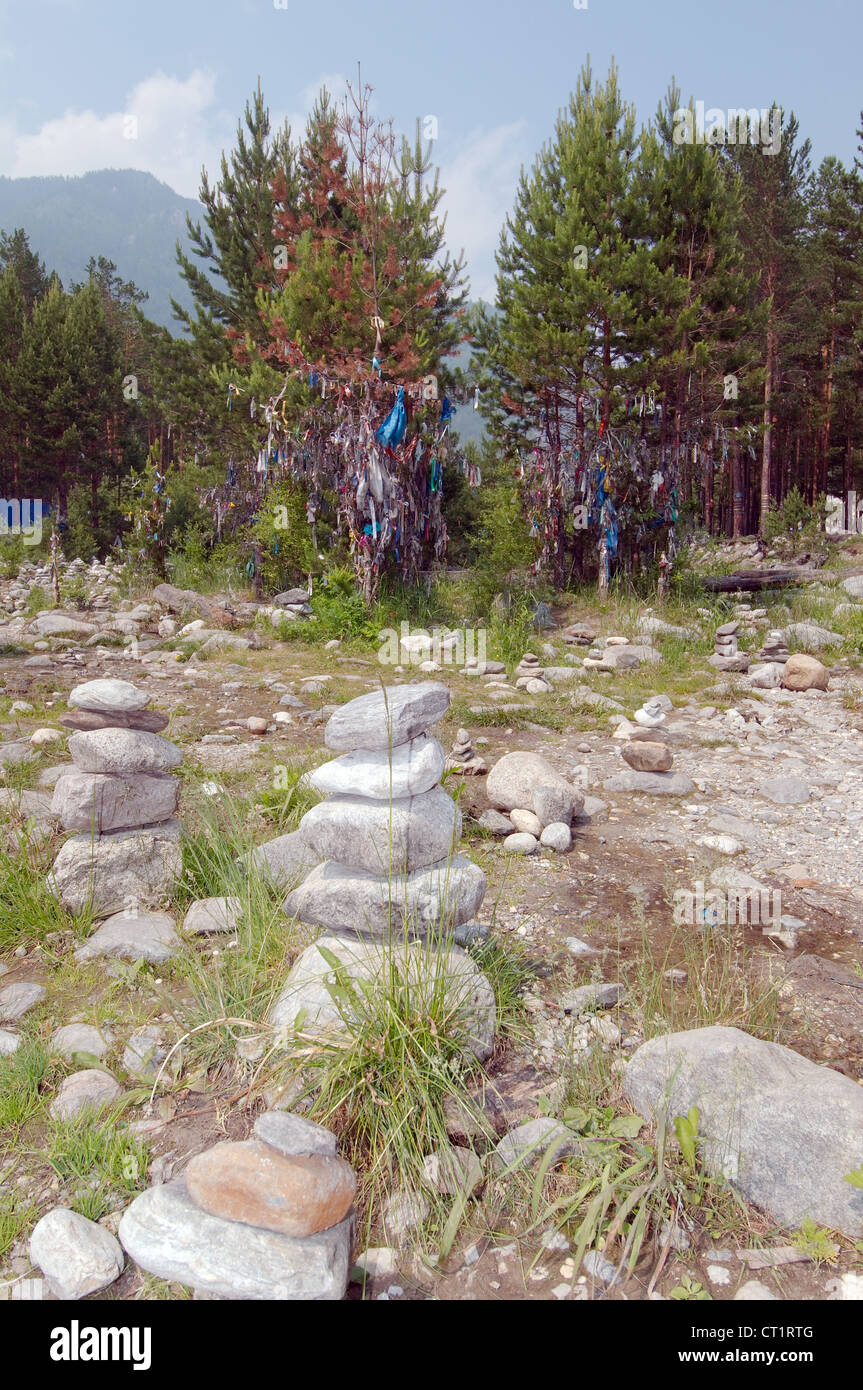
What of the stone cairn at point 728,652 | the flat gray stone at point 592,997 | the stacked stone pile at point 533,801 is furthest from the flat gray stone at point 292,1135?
the stone cairn at point 728,652

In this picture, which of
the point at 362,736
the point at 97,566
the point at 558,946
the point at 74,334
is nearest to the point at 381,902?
the point at 362,736

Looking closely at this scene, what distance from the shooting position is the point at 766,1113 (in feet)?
8.00

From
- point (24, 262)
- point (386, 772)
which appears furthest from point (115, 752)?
point (24, 262)

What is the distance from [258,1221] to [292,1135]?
0.20 metres

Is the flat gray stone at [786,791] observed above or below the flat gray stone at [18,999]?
above

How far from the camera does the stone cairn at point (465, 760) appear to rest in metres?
6.02

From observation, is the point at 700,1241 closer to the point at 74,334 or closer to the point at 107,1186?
the point at 107,1186

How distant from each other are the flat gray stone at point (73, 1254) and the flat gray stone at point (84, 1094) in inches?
17.4

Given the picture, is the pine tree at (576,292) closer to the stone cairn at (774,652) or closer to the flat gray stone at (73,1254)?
the stone cairn at (774,652)

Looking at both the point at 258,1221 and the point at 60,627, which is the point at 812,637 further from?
the point at 258,1221

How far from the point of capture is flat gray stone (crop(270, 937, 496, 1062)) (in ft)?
8.98

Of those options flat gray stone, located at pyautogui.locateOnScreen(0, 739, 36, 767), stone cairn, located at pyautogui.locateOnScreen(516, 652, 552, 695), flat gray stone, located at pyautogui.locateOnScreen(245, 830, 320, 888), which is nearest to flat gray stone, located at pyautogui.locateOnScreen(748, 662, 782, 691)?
stone cairn, located at pyautogui.locateOnScreen(516, 652, 552, 695)

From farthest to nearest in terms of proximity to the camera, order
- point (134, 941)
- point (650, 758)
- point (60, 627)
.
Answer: point (60, 627), point (650, 758), point (134, 941)
